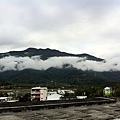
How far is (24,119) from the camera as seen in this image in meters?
17.0

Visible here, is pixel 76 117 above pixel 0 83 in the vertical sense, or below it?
below

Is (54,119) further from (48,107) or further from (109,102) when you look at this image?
(109,102)

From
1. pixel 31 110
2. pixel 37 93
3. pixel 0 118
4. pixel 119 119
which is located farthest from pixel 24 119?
pixel 37 93

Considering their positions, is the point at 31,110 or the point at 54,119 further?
the point at 31,110

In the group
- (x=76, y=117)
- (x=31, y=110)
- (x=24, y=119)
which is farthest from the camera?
(x=31, y=110)

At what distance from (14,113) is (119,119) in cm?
919

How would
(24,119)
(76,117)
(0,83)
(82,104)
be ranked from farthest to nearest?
1. (0,83)
2. (82,104)
3. (76,117)
4. (24,119)

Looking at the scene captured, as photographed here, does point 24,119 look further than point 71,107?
No

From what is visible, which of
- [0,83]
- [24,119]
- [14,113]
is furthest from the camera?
[0,83]

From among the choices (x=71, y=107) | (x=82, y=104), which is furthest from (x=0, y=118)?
(x=82, y=104)

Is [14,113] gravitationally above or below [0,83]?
below

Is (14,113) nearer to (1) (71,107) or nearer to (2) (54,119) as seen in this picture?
(2) (54,119)

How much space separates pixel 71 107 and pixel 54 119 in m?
7.12

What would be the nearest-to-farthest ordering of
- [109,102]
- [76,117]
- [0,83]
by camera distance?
[76,117] < [109,102] < [0,83]
